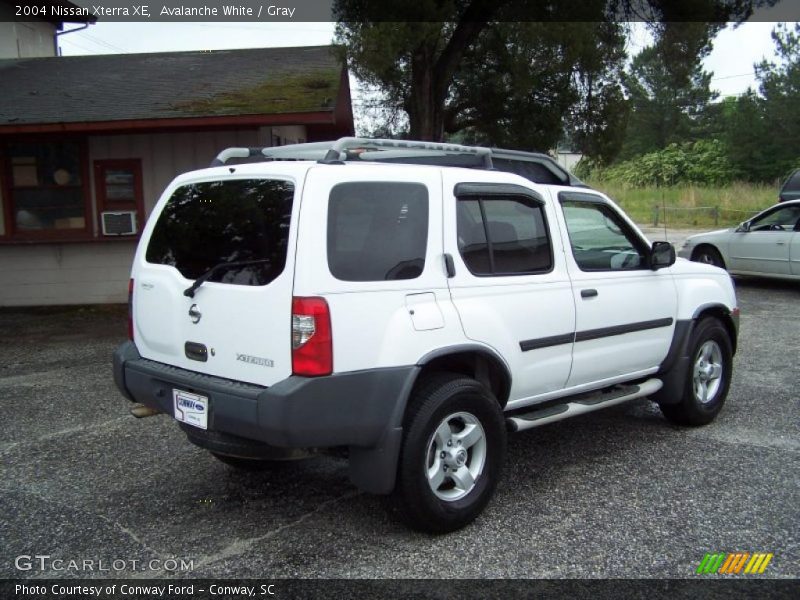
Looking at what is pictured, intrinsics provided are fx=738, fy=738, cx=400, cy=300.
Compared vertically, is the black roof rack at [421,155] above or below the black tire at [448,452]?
above

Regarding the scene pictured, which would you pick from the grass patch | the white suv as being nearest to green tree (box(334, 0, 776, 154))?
the white suv

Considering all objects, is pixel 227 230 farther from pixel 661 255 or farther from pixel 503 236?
pixel 661 255

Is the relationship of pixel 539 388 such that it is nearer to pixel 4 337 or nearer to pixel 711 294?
pixel 711 294

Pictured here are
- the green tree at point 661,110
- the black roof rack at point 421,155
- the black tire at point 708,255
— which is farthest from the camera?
the green tree at point 661,110

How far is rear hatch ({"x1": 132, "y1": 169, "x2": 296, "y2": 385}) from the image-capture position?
11.1 feet

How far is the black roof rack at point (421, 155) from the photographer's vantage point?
4143 mm

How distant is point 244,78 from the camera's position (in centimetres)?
1162

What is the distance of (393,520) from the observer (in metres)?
3.85

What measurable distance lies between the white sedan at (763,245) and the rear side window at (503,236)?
346 inches

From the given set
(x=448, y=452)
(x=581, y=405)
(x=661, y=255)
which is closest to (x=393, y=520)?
(x=448, y=452)

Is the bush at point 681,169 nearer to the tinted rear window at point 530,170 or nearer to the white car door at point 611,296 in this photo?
the white car door at point 611,296

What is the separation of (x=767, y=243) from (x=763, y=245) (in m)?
0.08

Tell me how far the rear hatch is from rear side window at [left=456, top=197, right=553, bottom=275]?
1.04 m

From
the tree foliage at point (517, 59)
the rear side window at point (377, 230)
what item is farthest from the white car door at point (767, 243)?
the rear side window at point (377, 230)
